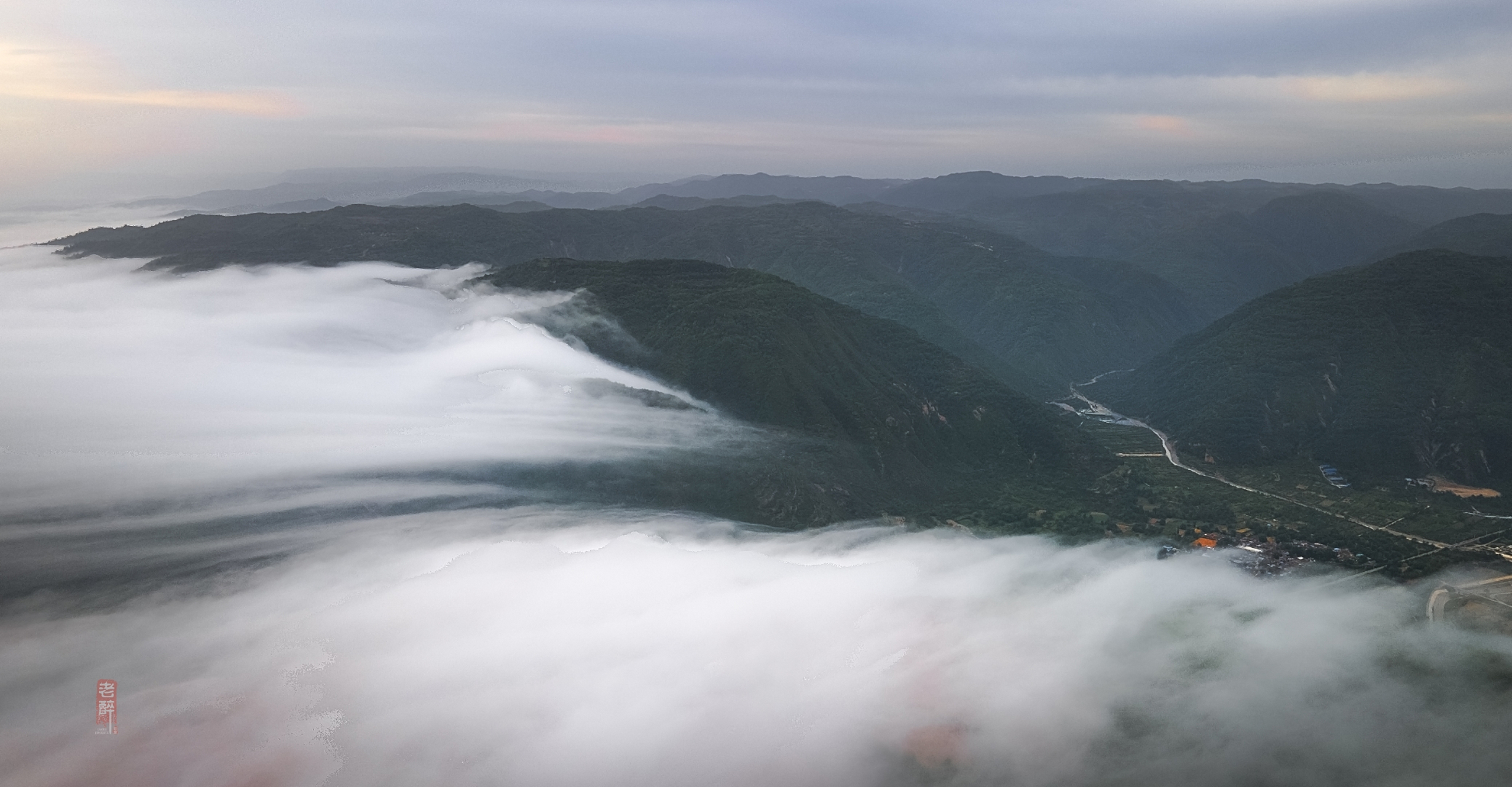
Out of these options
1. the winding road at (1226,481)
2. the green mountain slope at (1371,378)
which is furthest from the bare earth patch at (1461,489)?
the winding road at (1226,481)

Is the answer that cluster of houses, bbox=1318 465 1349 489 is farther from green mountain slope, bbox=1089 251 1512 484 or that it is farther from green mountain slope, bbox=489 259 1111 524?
green mountain slope, bbox=489 259 1111 524

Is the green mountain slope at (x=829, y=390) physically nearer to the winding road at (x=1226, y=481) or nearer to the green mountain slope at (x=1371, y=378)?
the winding road at (x=1226, y=481)

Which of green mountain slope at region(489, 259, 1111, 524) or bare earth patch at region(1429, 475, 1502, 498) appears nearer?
green mountain slope at region(489, 259, 1111, 524)

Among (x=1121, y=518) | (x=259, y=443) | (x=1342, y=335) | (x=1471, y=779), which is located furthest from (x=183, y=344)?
(x=1342, y=335)

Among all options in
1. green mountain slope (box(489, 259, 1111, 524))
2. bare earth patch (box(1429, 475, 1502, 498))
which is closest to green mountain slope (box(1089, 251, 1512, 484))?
bare earth patch (box(1429, 475, 1502, 498))

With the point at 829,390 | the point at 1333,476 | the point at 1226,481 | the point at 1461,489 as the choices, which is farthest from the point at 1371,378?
the point at 829,390

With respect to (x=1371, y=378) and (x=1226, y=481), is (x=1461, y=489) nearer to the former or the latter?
(x=1371, y=378)

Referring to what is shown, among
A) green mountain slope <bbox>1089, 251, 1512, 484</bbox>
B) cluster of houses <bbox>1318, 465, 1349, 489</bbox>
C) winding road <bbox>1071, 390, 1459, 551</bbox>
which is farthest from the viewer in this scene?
green mountain slope <bbox>1089, 251, 1512, 484</bbox>
